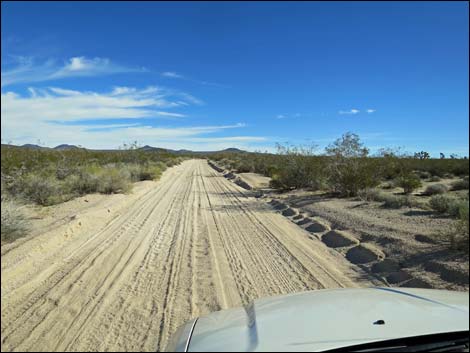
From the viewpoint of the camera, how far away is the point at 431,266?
784 cm

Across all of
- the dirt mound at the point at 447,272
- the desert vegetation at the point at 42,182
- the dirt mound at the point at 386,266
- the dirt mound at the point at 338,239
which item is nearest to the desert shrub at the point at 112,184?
the desert vegetation at the point at 42,182

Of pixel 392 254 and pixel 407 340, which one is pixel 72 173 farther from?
pixel 407 340

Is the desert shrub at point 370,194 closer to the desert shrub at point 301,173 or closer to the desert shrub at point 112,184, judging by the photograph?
the desert shrub at point 301,173

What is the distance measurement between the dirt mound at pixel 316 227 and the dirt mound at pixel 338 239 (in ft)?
1.96

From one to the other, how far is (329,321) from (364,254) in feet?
22.3

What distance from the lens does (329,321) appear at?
3076 mm

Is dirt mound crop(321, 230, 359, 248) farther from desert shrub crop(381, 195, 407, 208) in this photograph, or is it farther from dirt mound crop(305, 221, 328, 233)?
desert shrub crop(381, 195, 407, 208)

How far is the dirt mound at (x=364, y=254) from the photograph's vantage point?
905 cm

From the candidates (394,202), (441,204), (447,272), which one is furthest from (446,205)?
(447,272)

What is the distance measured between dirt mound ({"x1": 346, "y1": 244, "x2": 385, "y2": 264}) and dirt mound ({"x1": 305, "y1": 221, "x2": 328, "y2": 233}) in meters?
2.49

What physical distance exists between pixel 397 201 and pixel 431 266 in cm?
807

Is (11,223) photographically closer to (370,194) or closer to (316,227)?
(316,227)

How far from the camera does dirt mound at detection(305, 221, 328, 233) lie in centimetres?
1257

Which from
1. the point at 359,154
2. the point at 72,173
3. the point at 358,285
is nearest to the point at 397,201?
the point at 359,154
